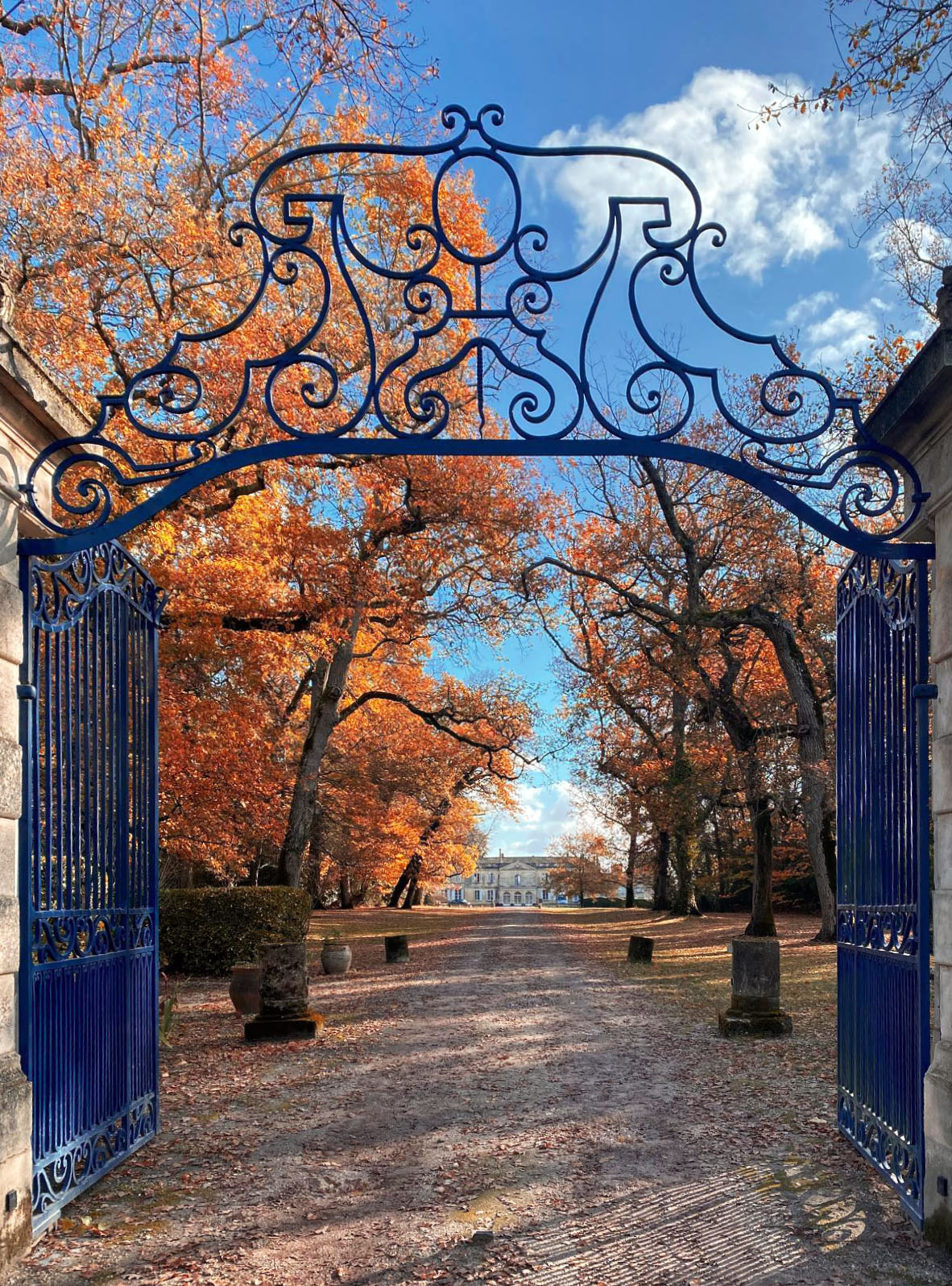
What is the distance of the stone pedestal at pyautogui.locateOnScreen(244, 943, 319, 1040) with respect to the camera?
39.3ft

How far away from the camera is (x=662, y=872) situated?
4184 cm

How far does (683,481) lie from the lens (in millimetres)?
21281

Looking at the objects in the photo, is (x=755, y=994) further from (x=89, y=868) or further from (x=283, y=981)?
(x=89, y=868)

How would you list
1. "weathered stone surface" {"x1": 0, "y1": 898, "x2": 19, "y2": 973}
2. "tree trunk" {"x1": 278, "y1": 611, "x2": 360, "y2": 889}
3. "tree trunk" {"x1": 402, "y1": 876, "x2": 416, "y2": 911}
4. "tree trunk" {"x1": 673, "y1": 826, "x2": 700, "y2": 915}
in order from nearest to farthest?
"weathered stone surface" {"x1": 0, "y1": 898, "x2": 19, "y2": 973}
"tree trunk" {"x1": 278, "y1": 611, "x2": 360, "y2": 889}
"tree trunk" {"x1": 673, "y1": 826, "x2": 700, "y2": 915}
"tree trunk" {"x1": 402, "y1": 876, "x2": 416, "y2": 911}

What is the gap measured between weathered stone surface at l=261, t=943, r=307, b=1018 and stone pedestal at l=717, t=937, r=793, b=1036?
4883mm

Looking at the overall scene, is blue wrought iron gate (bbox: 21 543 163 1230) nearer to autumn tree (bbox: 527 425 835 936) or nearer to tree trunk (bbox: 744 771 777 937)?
autumn tree (bbox: 527 425 835 936)

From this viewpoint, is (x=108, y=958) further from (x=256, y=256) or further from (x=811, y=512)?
(x=256, y=256)

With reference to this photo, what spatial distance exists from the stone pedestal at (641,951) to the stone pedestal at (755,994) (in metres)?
8.76

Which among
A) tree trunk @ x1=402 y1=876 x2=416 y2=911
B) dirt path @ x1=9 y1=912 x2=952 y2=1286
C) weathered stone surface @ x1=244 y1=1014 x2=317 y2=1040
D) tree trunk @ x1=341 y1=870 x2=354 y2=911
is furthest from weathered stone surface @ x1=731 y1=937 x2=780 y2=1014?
tree trunk @ x1=402 y1=876 x2=416 y2=911

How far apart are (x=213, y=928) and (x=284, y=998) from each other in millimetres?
7587

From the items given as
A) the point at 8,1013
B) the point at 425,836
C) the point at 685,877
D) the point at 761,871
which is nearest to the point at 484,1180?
the point at 8,1013

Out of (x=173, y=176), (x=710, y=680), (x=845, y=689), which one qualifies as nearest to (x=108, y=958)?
(x=845, y=689)

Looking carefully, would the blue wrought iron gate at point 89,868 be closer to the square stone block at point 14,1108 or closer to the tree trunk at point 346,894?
the square stone block at point 14,1108

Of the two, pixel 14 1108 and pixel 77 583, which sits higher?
pixel 77 583
